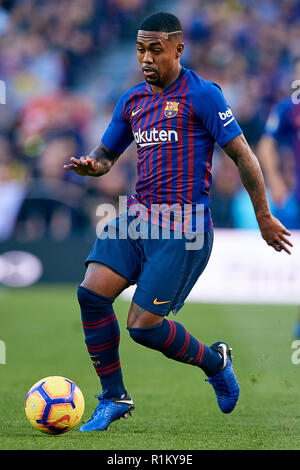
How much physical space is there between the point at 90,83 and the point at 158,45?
12955mm

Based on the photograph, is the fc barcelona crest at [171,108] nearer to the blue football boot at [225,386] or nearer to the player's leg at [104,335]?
the player's leg at [104,335]

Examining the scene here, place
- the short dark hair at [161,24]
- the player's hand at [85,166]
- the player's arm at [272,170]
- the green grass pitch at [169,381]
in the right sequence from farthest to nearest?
the player's arm at [272,170]
the player's hand at [85,166]
the short dark hair at [161,24]
the green grass pitch at [169,381]

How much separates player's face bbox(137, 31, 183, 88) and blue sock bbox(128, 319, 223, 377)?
1.40 m

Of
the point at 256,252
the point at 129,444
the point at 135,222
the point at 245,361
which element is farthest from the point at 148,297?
the point at 256,252

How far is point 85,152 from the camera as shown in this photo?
46.9 feet

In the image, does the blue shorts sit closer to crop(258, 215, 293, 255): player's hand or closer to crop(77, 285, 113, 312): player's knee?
crop(77, 285, 113, 312): player's knee

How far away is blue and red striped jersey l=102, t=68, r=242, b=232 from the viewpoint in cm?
461

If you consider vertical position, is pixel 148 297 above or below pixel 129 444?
above

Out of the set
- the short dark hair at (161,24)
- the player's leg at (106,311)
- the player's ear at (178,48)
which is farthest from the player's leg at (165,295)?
the short dark hair at (161,24)

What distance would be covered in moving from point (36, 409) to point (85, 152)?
10.2 metres

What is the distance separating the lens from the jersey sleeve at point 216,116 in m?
4.46

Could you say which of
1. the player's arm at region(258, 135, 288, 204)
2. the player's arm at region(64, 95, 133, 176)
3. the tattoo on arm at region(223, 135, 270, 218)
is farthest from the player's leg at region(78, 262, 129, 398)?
the player's arm at region(258, 135, 288, 204)

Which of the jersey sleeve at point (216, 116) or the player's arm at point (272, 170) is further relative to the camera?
the player's arm at point (272, 170)

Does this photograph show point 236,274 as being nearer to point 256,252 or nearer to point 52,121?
point 256,252
